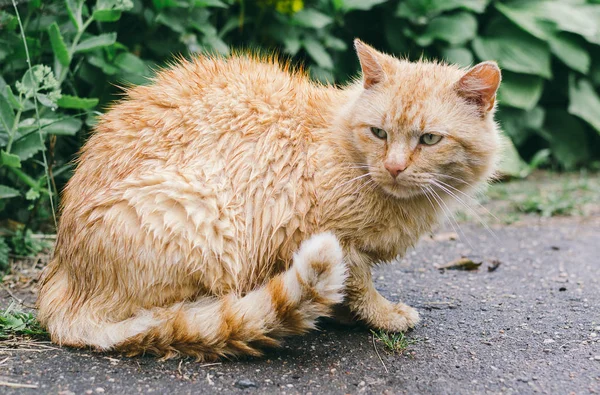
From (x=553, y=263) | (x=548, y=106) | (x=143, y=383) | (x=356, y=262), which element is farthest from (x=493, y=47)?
(x=143, y=383)

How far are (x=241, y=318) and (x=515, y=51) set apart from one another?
4.66 m

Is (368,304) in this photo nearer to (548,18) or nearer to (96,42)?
(96,42)

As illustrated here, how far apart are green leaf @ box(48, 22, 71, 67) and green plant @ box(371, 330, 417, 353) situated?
7.24ft

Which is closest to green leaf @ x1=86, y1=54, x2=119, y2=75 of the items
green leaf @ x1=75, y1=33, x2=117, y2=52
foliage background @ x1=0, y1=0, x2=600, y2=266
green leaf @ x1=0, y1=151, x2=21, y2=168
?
foliage background @ x1=0, y1=0, x2=600, y2=266

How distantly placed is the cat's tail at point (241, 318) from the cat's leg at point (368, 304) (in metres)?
0.33

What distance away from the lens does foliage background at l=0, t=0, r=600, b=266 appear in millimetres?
3441

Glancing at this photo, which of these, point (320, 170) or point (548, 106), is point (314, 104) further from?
point (548, 106)

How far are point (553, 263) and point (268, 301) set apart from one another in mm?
2366

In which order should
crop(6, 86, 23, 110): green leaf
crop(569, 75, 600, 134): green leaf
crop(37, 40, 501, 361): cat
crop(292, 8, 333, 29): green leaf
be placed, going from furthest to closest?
crop(569, 75, 600, 134): green leaf
crop(292, 8, 333, 29): green leaf
crop(6, 86, 23, 110): green leaf
crop(37, 40, 501, 361): cat

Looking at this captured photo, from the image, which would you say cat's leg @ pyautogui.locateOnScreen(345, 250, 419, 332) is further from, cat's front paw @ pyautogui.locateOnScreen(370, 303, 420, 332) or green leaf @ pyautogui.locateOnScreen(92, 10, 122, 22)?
green leaf @ pyautogui.locateOnScreen(92, 10, 122, 22)

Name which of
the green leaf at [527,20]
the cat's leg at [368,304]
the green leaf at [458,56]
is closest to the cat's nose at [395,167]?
the cat's leg at [368,304]

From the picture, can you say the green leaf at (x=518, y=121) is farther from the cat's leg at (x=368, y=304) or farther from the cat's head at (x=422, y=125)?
the cat's leg at (x=368, y=304)

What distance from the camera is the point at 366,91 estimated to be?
2871mm

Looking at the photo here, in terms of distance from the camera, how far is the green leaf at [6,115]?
3244 millimetres
